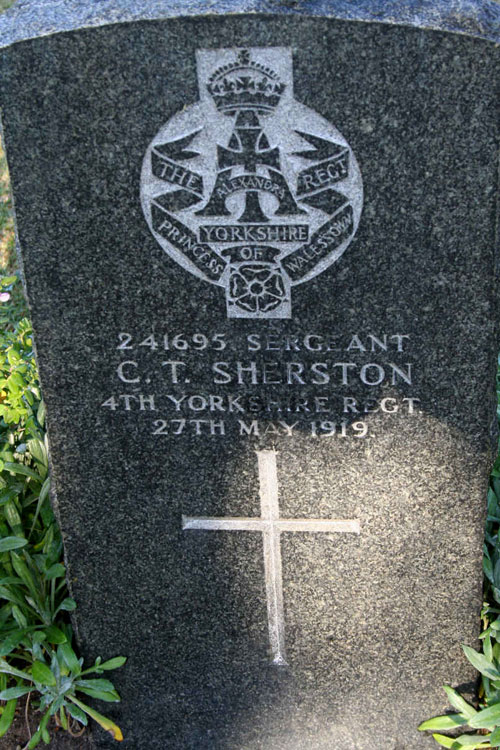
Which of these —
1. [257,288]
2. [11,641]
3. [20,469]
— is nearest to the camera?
[257,288]

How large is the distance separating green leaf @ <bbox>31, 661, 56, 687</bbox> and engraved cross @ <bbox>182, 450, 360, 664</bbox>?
63 centimetres

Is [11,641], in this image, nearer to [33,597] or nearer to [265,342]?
[33,597]

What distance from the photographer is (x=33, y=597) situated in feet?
8.74

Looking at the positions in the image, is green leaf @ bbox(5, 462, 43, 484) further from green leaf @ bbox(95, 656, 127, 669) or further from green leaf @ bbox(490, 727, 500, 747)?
green leaf @ bbox(490, 727, 500, 747)

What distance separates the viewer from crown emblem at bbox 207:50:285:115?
190 cm

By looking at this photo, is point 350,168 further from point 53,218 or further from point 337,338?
point 53,218

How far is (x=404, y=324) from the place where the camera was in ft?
6.97

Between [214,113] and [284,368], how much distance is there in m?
0.72

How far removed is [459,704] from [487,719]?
0.52ft

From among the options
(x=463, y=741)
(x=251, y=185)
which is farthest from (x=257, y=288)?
(x=463, y=741)

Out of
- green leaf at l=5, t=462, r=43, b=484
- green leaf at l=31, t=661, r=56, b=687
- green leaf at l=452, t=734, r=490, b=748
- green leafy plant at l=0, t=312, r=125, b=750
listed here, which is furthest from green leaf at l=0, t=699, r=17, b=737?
green leaf at l=452, t=734, r=490, b=748

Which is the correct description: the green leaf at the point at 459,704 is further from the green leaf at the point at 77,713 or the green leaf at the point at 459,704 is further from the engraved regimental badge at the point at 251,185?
the engraved regimental badge at the point at 251,185

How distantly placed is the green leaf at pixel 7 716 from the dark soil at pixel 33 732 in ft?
0.59

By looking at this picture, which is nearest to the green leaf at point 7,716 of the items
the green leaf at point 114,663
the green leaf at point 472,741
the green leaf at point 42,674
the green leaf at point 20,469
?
the green leaf at point 42,674
